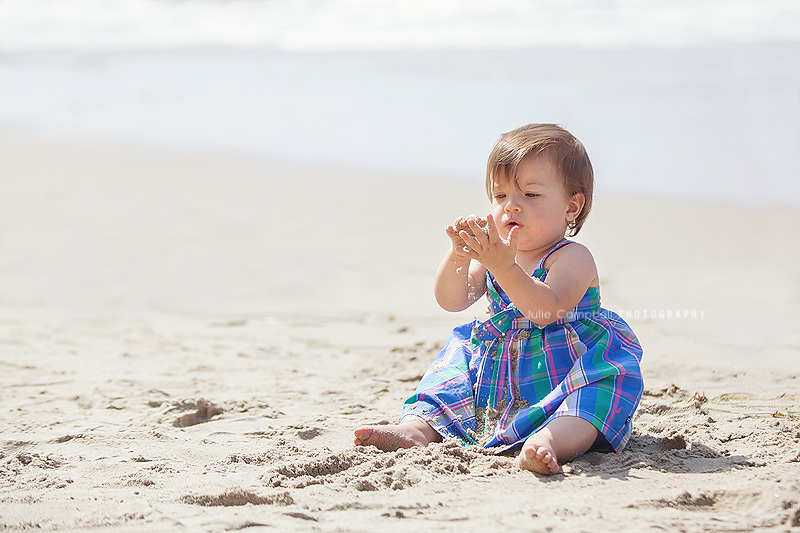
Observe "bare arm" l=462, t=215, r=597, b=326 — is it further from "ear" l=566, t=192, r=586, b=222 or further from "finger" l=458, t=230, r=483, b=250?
"ear" l=566, t=192, r=586, b=222

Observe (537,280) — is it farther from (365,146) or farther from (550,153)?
(365,146)

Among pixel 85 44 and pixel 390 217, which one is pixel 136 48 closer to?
pixel 85 44

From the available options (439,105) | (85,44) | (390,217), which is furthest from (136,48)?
(390,217)

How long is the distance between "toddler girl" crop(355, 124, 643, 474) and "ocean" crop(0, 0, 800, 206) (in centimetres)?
336

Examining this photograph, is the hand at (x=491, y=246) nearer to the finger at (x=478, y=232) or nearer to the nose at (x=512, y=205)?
the finger at (x=478, y=232)

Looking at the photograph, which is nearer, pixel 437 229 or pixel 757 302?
pixel 757 302

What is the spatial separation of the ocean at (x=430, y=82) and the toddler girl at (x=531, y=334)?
3356 millimetres

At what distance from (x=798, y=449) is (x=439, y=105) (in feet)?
23.0

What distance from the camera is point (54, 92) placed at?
37.6 feet

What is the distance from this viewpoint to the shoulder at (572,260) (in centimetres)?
215

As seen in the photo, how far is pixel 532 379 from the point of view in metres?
2.21

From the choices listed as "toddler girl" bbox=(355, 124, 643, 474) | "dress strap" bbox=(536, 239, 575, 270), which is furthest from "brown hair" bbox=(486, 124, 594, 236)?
"dress strap" bbox=(536, 239, 575, 270)

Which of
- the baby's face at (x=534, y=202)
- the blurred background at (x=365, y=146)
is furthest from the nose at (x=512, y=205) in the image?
the blurred background at (x=365, y=146)

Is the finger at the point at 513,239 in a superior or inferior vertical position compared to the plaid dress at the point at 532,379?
superior
